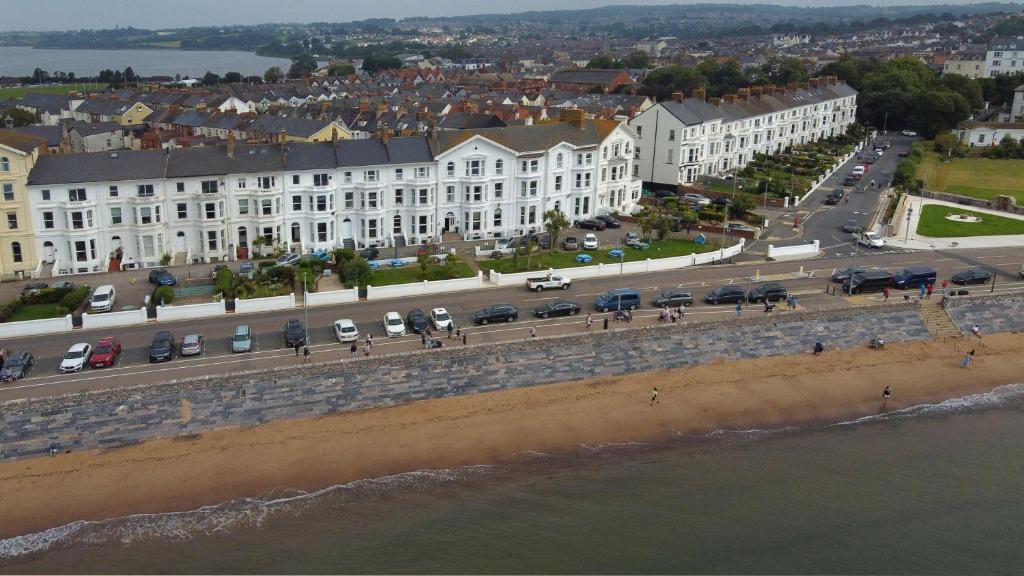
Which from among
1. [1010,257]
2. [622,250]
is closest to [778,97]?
[1010,257]

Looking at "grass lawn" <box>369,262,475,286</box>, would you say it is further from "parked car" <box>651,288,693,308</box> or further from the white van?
the white van

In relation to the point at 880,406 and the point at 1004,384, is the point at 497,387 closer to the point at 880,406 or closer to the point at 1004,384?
the point at 880,406

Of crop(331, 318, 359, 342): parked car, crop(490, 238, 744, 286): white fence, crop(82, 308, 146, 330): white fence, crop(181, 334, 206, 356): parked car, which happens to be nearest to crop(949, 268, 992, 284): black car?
crop(490, 238, 744, 286): white fence

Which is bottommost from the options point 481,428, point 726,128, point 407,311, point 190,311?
point 481,428

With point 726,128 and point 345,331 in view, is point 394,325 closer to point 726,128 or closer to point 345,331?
point 345,331

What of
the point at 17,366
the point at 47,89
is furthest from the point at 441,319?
the point at 47,89

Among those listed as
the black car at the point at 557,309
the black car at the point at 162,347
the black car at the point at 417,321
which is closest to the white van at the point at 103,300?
the black car at the point at 162,347

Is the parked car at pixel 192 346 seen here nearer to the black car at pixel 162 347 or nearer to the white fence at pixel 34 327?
the black car at pixel 162 347
